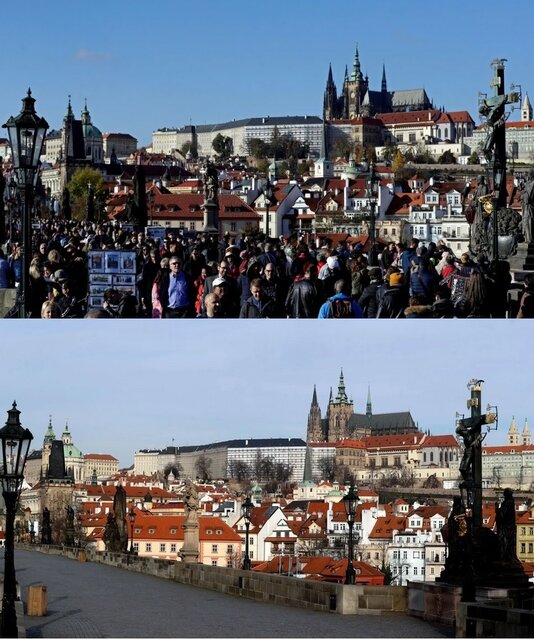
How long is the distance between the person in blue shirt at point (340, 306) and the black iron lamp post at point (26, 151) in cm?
145

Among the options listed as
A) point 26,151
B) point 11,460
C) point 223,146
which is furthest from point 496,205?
point 223,146

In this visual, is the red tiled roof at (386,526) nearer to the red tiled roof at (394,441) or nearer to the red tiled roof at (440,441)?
the red tiled roof at (394,441)

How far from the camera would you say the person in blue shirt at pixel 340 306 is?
7.00 metres

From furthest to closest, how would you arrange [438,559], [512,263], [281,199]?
[281,199], [438,559], [512,263]

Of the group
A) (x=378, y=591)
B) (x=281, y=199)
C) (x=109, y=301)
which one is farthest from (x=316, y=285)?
(x=281, y=199)

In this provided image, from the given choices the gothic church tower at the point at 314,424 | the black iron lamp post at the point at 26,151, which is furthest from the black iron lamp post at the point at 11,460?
the gothic church tower at the point at 314,424

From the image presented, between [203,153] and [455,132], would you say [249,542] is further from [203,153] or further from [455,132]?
[455,132]

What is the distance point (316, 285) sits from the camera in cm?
763

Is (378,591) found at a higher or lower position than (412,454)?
lower

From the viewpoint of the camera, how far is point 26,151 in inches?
270

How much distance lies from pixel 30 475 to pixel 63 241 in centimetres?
167

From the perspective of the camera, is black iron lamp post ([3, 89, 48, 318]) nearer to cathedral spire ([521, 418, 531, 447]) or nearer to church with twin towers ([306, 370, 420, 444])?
church with twin towers ([306, 370, 420, 444])

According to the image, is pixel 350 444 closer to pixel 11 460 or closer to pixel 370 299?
pixel 370 299

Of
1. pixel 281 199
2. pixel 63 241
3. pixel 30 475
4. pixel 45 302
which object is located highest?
pixel 281 199
